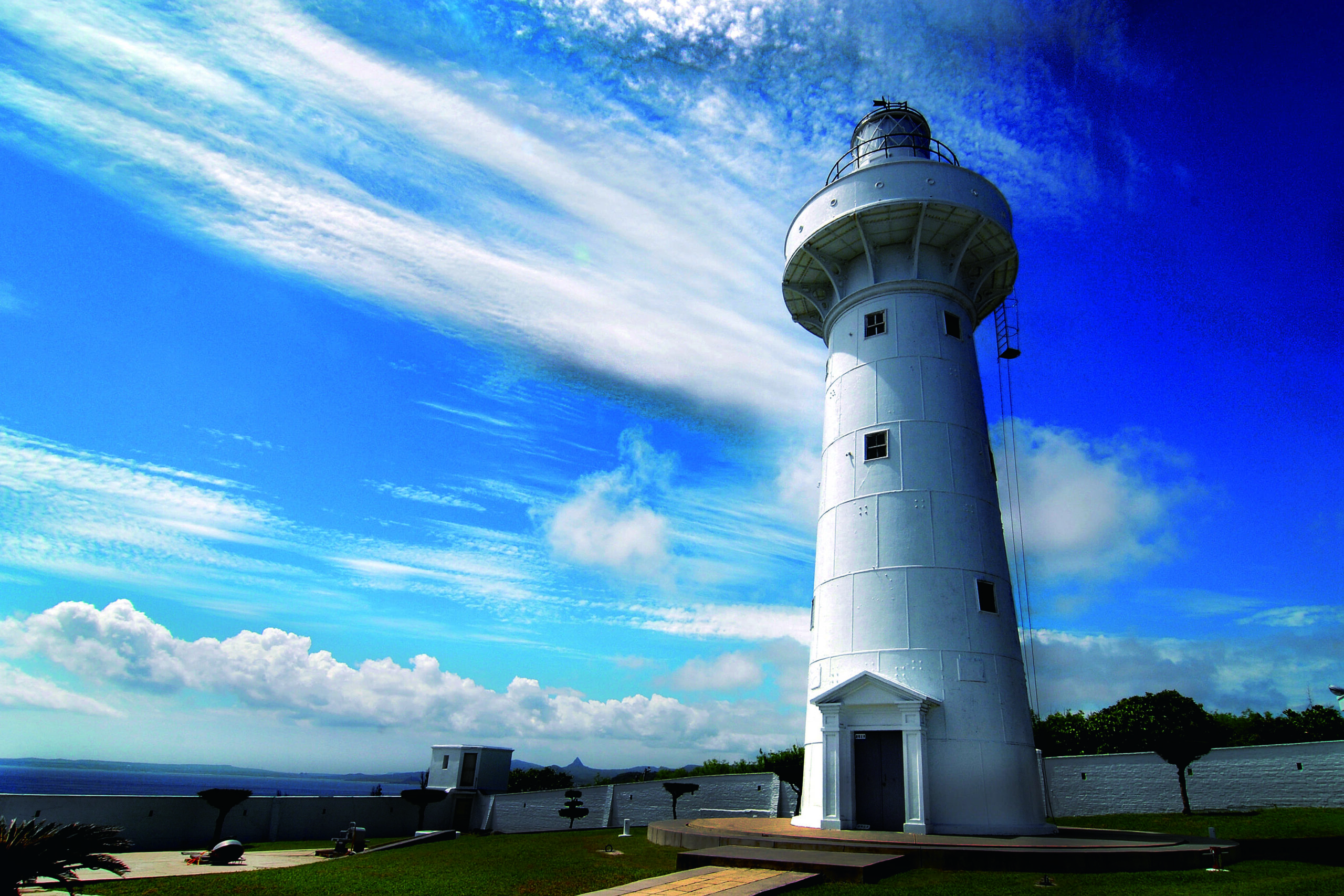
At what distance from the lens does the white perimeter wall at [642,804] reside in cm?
2520

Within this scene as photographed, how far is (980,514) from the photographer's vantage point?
58.9ft

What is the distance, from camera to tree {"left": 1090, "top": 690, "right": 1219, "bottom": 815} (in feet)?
72.9

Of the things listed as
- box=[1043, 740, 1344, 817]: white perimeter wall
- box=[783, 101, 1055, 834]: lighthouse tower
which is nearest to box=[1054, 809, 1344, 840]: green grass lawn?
box=[1043, 740, 1344, 817]: white perimeter wall

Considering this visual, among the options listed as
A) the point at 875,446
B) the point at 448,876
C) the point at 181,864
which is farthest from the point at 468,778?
the point at 875,446

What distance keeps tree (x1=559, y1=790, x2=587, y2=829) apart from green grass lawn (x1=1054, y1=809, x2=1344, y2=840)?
1539 cm

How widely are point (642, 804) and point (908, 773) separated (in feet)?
49.9

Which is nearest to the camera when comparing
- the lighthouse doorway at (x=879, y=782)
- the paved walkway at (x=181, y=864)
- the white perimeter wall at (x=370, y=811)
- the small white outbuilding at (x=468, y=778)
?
the paved walkway at (x=181, y=864)

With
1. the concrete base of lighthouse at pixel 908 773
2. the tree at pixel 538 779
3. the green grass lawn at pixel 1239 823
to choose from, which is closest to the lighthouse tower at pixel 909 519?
the concrete base of lighthouse at pixel 908 773

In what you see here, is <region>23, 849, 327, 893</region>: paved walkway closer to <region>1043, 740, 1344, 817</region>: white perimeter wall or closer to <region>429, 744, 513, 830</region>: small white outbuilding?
<region>429, 744, 513, 830</region>: small white outbuilding

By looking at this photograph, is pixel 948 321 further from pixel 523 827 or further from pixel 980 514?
pixel 523 827

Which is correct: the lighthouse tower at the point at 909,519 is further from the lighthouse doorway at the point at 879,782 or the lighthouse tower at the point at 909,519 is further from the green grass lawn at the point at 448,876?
the green grass lawn at the point at 448,876

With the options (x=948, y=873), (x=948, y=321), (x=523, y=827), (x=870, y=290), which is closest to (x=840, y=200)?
(x=870, y=290)

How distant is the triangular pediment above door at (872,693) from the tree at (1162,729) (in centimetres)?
1241

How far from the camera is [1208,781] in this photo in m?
22.7
